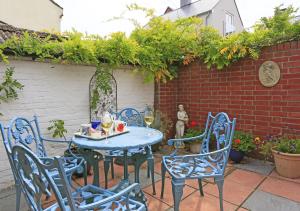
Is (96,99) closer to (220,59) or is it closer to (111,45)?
(111,45)

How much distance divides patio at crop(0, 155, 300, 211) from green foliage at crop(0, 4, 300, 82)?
1.81 m

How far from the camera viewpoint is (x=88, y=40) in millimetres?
3332

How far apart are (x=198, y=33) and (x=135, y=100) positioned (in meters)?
1.86

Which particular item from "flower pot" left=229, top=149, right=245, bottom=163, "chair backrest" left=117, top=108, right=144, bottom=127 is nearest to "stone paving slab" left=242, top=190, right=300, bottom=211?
"flower pot" left=229, top=149, right=245, bottom=163

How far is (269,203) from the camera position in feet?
7.48

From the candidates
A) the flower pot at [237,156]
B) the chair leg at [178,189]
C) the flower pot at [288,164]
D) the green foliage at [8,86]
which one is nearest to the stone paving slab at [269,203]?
the flower pot at [288,164]

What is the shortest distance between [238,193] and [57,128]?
8.58 ft

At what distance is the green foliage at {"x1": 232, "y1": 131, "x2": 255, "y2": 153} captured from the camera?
342 cm

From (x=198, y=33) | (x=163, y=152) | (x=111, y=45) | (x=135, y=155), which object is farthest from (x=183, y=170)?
(x=198, y=33)

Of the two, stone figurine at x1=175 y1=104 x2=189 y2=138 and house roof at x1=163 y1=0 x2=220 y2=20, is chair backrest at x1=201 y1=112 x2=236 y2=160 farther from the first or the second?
house roof at x1=163 y1=0 x2=220 y2=20

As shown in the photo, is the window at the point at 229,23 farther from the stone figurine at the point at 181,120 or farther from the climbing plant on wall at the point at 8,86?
the climbing plant on wall at the point at 8,86

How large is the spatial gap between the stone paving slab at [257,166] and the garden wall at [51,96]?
2.41 m

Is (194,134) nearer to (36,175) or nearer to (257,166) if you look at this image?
(257,166)

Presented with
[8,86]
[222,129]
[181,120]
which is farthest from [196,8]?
[8,86]
